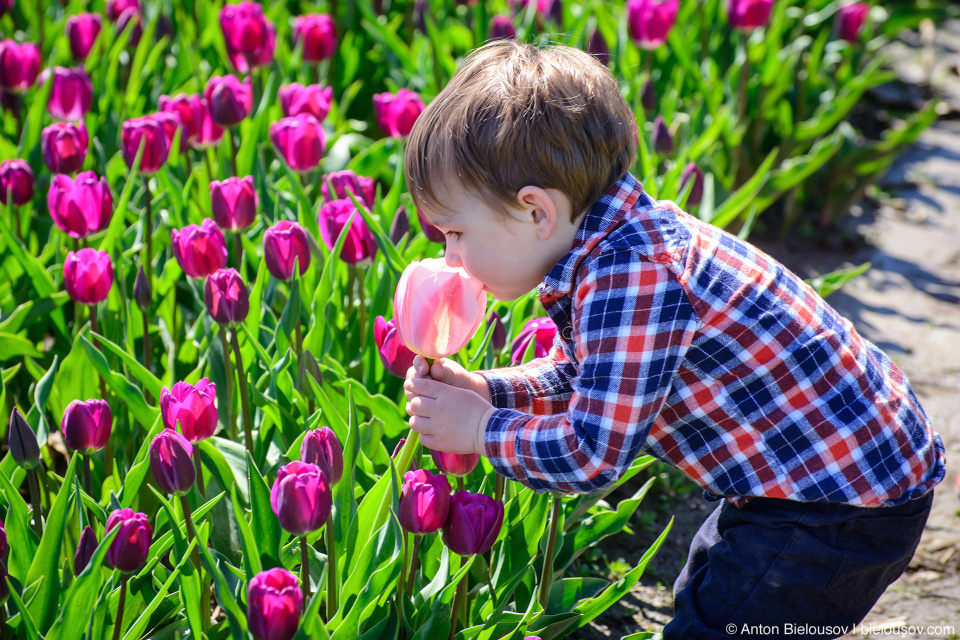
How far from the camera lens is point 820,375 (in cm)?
131

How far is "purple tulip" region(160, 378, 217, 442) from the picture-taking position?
1.36 m

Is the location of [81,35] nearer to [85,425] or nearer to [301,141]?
[301,141]

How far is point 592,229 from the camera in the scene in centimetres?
127

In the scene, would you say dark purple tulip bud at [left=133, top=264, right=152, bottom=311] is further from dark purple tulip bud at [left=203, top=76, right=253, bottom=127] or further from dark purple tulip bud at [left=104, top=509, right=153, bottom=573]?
dark purple tulip bud at [left=104, top=509, right=153, bottom=573]

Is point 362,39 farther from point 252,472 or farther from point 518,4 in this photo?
point 252,472

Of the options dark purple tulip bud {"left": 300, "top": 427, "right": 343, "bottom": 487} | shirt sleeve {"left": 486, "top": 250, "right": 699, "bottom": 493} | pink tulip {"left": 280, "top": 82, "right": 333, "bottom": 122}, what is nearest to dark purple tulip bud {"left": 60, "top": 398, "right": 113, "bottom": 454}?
dark purple tulip bud {"left": 300, "top": 427, "right": 343, "bottom": 487}

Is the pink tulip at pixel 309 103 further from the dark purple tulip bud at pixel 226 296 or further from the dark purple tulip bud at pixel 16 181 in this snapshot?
the dark purple tulip bud at pixel 226 296

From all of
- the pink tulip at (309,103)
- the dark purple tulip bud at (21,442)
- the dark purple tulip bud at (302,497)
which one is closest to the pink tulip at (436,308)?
the dark purple tulip bud at (302,497)

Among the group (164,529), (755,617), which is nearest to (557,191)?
(755,617)

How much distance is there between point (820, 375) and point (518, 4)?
2370mm

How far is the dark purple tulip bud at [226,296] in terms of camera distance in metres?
1.52

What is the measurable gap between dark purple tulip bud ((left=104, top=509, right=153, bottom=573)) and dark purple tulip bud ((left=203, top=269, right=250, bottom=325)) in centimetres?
41

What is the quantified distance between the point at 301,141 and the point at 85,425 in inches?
33.8

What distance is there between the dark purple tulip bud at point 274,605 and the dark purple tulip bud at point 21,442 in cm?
54
